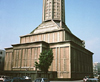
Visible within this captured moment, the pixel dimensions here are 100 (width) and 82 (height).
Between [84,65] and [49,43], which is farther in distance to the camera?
[84,65]

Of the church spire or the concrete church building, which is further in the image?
the church spire

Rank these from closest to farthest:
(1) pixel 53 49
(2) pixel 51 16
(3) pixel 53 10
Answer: (1) pixel 53 49 → (2) pixel 51 16 → (3) pixel 53 10

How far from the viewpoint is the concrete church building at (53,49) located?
42.6m

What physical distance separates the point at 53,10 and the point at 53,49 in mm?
19526

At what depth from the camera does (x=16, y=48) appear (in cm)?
4916

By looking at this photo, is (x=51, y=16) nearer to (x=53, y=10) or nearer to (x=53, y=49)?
(x=53, y=10)

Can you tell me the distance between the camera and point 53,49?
150ft

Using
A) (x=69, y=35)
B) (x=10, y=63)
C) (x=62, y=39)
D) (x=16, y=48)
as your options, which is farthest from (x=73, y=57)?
(x=10, y=63)

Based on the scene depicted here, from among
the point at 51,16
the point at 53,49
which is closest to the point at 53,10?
the point at 51,16

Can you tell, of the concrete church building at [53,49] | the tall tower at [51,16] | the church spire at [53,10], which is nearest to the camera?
the concrete church building at [53,49]

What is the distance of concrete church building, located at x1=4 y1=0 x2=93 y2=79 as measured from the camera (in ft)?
140

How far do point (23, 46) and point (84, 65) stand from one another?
83.8 feet

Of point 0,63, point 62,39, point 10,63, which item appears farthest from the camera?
point 0,63

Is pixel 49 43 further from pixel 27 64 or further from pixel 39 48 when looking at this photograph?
pixel 27 64
